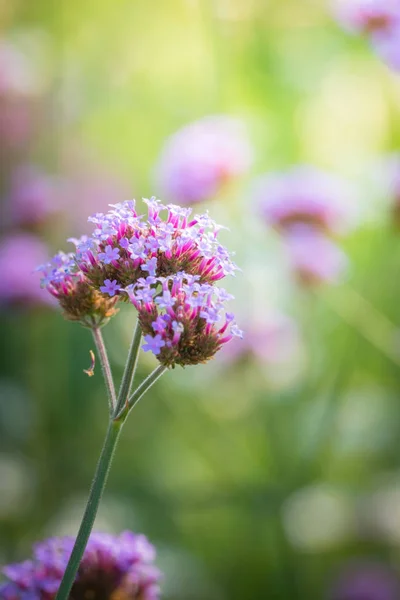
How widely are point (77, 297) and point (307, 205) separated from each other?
108 cm

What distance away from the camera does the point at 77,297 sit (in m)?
0.88

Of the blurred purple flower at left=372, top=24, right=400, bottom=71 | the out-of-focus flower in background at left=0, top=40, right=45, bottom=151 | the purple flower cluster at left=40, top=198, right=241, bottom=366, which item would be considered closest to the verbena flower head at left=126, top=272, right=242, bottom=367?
the purple flower cluster at left=40, top=198, right=241, bottom=366

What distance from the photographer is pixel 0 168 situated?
265cm

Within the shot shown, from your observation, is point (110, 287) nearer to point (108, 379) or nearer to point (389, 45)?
point (108, 379)

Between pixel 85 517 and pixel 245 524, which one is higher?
pixel 245 524

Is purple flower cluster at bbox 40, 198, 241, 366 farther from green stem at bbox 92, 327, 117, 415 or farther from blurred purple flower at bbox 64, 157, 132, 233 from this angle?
blurred purple flower at bbox 64, 157, 132, 233

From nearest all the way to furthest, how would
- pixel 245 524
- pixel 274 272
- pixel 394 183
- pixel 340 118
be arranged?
pixel 394 183, pixel 245 524, pixel 274 272, pixel 340 118

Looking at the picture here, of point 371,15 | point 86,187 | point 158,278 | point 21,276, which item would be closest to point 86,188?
point 86,187

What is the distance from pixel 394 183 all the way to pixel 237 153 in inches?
16.4

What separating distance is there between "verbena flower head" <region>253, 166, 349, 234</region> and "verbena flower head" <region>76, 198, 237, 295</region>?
40.2 inches

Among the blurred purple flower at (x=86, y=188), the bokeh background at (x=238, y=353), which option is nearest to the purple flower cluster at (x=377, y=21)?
the bokeh background at (x=238, y=353)

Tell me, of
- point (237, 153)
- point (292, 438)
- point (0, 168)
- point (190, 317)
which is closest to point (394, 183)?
point (237, 153)

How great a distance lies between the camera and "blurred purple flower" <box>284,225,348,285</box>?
1866 mm

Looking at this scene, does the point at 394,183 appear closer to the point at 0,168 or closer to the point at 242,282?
the point at 242,282
